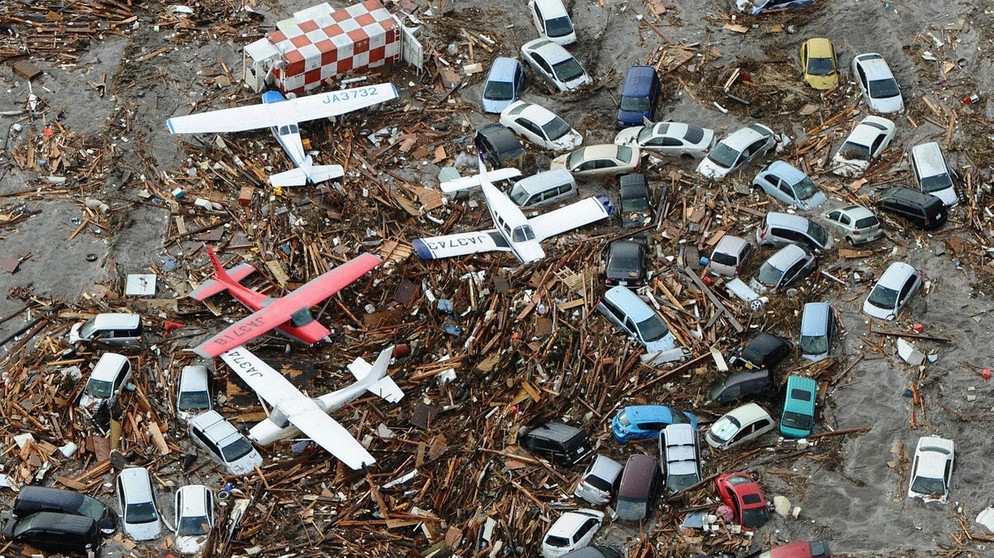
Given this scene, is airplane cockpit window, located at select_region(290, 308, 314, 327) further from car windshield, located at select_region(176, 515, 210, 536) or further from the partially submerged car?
the partially submerged car

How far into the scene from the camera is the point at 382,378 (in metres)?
21.3

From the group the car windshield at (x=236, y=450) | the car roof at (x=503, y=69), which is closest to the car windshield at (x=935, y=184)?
the car roof at (x=503, y=69)

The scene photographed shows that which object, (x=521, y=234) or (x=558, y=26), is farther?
(x=558, y=26)

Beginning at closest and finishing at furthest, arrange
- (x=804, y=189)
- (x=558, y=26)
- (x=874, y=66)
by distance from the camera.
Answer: (x=804, y=189), (x=874, y=66), (x=558, y=26)

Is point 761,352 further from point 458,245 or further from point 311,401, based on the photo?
point 311,401

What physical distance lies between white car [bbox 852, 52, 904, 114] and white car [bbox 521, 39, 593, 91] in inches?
264

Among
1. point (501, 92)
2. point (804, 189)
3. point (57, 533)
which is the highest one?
point (501, 92)

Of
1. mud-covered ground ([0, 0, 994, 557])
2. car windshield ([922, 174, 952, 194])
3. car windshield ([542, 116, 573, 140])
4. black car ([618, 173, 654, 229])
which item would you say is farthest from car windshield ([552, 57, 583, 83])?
car windshield ([922, 174, 952, 194])

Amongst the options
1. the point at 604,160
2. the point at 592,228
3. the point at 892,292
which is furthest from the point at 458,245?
the point at 892,292

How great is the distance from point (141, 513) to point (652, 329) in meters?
10.3

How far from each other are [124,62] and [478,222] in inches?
413

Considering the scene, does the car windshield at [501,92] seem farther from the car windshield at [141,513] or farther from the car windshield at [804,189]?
the car windshield at [141,513]

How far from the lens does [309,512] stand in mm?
19578

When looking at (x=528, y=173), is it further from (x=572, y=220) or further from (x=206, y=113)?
(x=206, y=113)
